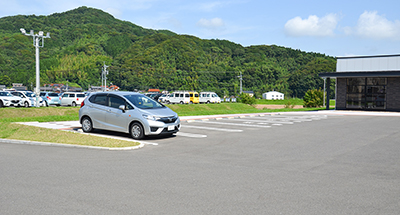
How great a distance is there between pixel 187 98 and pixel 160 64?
82.3 m

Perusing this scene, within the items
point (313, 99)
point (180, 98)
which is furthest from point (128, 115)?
point (313, 99)

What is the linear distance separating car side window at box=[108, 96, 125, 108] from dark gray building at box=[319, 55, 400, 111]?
23944 millimetres

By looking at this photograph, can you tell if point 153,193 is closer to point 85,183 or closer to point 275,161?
point 85,183

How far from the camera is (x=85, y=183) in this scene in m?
6.33

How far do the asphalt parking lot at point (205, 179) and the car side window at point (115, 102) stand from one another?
2.59 m

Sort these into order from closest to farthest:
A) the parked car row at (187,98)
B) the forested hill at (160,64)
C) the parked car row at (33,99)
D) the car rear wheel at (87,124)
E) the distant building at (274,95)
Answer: the car rear wheel at (87,124), the parked car row at (33,99), the parked car row at (187,98), the forested hill at (160,64), the distant building at (274,95)

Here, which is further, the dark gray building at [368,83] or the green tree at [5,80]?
the green tree at [5,80]

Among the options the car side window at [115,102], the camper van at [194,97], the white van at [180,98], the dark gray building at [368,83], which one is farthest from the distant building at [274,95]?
the car side window at [115,102]

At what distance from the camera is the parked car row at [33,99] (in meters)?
27.8

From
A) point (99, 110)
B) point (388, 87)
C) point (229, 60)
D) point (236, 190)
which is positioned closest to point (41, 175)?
point (236, 190)

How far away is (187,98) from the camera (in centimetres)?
4669

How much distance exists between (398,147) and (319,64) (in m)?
117

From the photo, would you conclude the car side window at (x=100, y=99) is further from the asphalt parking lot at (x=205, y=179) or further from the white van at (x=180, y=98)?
the white van at (x=180, y=98)

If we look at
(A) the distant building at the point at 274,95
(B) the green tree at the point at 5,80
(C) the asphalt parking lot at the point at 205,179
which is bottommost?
(C) the asphalt parking lot at the point at 205,179
